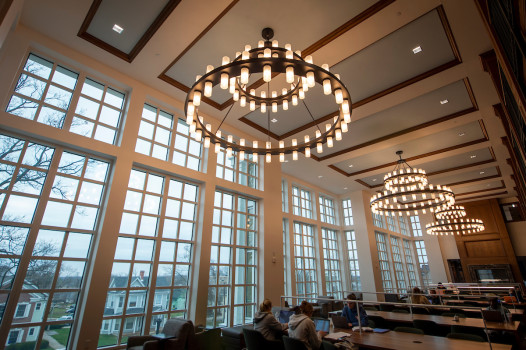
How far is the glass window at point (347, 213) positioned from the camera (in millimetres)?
13465

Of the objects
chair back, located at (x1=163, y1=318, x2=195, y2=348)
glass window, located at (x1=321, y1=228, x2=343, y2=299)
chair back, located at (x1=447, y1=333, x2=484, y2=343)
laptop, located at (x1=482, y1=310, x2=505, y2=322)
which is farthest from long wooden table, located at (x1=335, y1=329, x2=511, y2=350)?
glass window, located at (x1=321, y1=228, x2=343, y2=299)

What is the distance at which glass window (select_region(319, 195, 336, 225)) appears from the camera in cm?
1300

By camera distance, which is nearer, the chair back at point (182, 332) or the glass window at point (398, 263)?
the chair back at point (182, 332)

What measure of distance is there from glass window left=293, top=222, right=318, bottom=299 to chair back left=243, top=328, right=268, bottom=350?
6.50 metres

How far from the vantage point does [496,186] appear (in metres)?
13.8

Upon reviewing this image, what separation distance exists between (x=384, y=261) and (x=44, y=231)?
568 inches

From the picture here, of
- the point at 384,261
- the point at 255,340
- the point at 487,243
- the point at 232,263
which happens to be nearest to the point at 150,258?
the point at 232,263

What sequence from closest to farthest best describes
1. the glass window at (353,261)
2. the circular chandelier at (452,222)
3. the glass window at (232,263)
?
the glass window at (232,263)
the circular chandelier at (452,222)
the glass window at (353,261)

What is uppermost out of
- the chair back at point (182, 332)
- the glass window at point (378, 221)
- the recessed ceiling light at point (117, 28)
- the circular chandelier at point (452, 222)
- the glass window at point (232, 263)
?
the recessed ceiling light at point (117, 28)

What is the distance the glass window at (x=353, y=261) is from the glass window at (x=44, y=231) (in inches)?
456

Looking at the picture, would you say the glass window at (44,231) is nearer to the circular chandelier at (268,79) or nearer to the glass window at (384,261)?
the circular chandelier at (268,79)

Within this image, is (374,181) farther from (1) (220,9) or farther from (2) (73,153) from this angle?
(2) (73,153)

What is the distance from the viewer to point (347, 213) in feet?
45.2

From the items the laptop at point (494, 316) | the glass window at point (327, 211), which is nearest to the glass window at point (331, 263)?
the glass window at point (327, 211)
